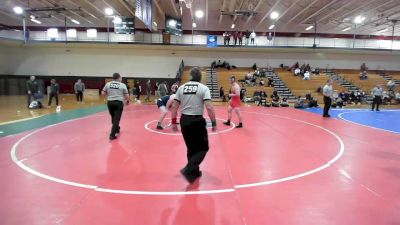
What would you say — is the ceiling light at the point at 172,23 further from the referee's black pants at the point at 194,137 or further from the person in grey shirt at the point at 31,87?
the referee's black pants at the point at 194,137

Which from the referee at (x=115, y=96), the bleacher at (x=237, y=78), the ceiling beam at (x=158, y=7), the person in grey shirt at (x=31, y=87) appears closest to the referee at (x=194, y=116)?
the referee at (x=115, y=96)

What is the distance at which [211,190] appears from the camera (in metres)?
4.59

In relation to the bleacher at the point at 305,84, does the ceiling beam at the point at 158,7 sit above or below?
above

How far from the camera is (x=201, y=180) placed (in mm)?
5074

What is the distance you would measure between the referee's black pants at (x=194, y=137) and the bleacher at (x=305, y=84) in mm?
Result: 23013

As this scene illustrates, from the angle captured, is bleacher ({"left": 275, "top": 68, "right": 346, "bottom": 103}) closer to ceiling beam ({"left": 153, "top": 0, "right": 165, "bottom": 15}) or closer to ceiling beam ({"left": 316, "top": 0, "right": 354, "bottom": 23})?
ceiling beam ({"left": 316, "top": 0, "right": 354, "bottom": 23})

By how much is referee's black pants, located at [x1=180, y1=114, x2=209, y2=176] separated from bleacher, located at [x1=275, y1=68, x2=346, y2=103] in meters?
23.0

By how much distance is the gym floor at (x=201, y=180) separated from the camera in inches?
148

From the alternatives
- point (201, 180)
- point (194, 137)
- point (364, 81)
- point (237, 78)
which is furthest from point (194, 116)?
point (364, 81)

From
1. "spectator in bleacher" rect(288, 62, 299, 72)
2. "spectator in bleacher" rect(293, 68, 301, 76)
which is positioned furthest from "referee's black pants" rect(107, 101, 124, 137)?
"spectator in bleacher" rect(288, 62, 299, 72)

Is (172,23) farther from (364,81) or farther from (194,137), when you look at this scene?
(194,137)

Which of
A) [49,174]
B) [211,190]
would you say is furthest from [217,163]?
[49,174]

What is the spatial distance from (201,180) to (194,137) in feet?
2.57

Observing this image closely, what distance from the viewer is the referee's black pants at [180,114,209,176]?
16.0ft
